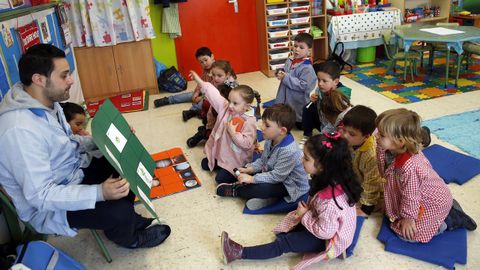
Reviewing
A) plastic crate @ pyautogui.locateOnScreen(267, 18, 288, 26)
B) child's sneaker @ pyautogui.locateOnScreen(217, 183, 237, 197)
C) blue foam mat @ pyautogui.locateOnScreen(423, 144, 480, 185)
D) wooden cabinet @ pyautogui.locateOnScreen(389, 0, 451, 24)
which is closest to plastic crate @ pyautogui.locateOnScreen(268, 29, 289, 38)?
plastic crate @ pyautogui.locateOnScreen(267, 18, 288, 26)

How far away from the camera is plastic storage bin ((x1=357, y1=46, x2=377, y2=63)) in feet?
17.5

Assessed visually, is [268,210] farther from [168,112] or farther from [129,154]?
[168,112]

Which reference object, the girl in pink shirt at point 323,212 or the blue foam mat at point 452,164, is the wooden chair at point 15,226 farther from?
the blue foam mat at point 452,164

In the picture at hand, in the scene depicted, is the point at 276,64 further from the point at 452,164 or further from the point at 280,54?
the point at 452,164

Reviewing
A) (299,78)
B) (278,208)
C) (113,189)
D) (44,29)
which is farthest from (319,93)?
(44,29)

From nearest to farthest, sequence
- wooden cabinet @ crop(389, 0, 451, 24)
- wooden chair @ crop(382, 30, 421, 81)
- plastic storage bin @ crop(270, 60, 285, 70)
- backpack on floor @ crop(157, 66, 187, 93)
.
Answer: wooden chair @ crop(382, 30, 421, 81) < backpack on floor @ crop(157, 66, 187, 93) < plastic storage bin @ crop(270, 60, 285, 70) < wooden cabinet @ crop(389, 0, 451, 24)

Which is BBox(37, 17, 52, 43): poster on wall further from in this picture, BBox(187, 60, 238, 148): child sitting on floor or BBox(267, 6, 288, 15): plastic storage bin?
BBox(267, 6, 288, 15): plastic storage bin

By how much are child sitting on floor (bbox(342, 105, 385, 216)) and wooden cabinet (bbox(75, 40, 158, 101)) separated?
311cm

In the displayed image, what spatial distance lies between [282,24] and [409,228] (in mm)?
3564

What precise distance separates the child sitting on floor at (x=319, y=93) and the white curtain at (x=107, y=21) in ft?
7.73

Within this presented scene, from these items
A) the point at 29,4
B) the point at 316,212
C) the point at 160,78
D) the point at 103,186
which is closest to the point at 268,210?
the point at 316,212

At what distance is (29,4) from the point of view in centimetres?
312

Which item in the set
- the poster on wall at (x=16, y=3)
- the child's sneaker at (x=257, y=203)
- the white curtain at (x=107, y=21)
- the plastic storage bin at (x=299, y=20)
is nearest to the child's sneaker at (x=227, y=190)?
the child's sneaker at (x=257, y=203)

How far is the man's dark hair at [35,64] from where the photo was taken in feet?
5.39
